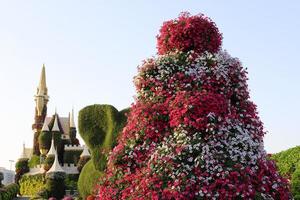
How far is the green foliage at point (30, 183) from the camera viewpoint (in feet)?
199

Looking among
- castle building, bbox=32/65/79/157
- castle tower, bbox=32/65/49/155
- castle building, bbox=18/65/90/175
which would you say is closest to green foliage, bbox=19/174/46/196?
castle building, bbox=18/65/90/175

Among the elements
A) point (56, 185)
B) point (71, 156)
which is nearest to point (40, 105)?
point (71, 156)

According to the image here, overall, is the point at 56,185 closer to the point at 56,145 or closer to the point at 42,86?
the point at 56,145

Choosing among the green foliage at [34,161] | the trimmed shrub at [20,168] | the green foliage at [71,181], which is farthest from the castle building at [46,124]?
the green foliage at [71,181]

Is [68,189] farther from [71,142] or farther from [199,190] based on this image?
[199,190]

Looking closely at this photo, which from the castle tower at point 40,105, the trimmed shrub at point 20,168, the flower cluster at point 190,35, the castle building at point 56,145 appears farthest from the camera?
the castle tower at point 40,105

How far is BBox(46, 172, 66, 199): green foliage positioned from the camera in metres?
46.5

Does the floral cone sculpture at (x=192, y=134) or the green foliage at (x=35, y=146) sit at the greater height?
the green foliage at (x=35, y=146)

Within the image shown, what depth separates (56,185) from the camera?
47688 mm

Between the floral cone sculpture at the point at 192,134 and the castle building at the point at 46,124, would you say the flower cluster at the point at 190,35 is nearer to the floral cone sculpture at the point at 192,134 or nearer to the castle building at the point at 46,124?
the floral cone sculpture at the point at 192,134

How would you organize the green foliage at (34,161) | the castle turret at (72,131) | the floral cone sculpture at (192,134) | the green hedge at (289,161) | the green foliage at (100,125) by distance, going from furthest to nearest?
1. the castle turret at (72,131)
2. the green foliage at (34,161)
3. the green hedge at (289,161)
4. the green foliage at (100,125)
5. the floral cone sculpture at (192,134)

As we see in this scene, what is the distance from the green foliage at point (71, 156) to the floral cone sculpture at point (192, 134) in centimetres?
5889

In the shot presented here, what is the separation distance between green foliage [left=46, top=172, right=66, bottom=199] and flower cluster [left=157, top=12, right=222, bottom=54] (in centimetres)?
3579

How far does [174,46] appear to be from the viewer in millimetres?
12586
